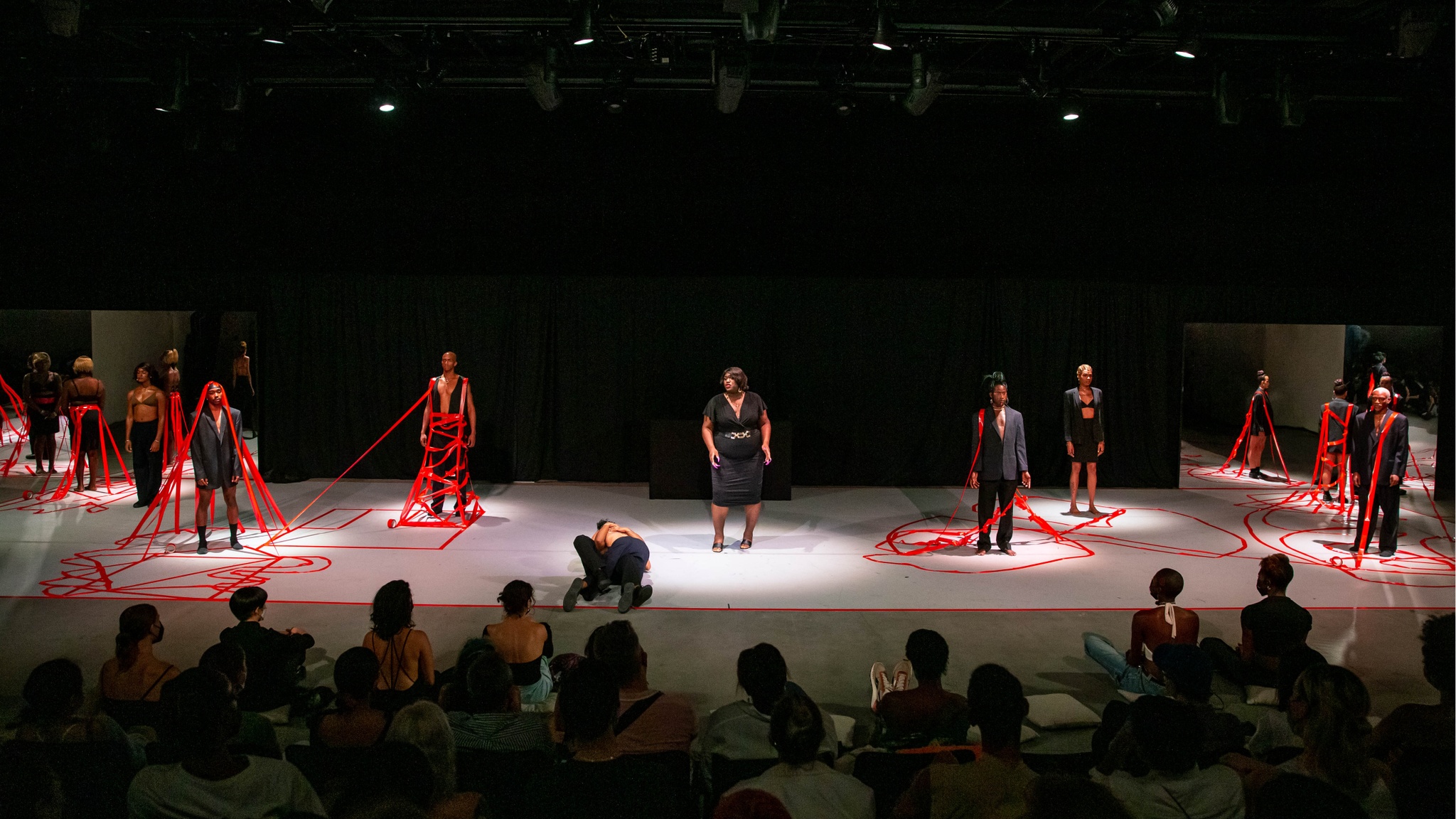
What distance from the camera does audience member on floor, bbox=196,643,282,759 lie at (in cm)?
342

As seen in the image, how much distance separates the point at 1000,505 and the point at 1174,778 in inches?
222

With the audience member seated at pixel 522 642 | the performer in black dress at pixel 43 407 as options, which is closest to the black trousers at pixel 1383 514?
the audience member seated at pixel 522 642

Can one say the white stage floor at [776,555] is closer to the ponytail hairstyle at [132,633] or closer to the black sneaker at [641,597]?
the black sneaker at [641,597]

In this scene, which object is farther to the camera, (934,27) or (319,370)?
(319,370)

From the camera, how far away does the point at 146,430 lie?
9.71m

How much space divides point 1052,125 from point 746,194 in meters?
3.40

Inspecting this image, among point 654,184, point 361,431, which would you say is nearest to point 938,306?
point 654,184

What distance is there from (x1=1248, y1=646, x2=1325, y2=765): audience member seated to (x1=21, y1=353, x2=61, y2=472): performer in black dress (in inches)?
468

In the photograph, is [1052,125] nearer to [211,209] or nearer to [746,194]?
[746,194]

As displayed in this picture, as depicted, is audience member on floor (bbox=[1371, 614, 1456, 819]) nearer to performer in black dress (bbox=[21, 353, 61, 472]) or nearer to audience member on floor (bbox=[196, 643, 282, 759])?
audience member on floor (bbox=[196, 643, 282, 759])

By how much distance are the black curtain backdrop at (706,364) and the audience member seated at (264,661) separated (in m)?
6.96

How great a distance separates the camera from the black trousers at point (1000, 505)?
8336 mm

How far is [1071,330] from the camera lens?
A: 11.7 metres

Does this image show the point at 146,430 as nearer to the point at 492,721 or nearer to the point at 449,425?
the point at 449,425
